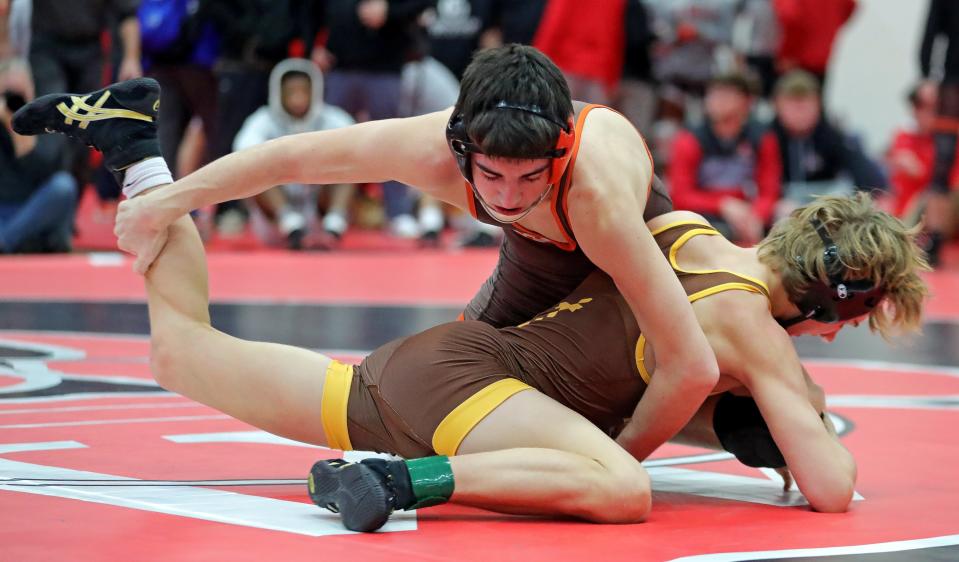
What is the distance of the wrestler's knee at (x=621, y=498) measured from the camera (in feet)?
10.1

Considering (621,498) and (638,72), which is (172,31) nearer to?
(638,72)

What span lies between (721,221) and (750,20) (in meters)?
2.19

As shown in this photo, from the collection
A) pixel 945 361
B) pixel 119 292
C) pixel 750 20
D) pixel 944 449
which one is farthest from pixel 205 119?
pixel 944 449

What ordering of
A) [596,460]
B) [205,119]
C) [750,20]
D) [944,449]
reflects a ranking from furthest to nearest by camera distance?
1. [750,20]
2. [205,119]
3. [944,449]
4. [596,460]

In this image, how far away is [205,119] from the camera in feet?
33.6

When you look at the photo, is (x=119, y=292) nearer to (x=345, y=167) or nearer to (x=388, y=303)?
(x=388, y=303)

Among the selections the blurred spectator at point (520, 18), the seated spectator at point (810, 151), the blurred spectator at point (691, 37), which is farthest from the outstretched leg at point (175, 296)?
the blurred spectator at point (691, 37)

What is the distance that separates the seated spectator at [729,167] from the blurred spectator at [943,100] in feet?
3.37

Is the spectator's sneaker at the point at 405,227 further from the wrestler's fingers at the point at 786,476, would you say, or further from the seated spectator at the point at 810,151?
the wrestler's fingers at the point at 786,476

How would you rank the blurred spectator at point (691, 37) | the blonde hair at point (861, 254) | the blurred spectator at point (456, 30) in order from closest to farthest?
the blonde hair at point (861, 254) → the blurred spectator at point (456, 30) → the blurred spectator at point (691, 37)

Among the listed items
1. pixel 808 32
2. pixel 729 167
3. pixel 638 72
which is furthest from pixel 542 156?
pixel 808 32

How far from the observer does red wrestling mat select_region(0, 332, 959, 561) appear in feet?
9.04

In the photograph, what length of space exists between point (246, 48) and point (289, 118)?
2.80 feet

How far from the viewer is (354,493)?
2891 mm
